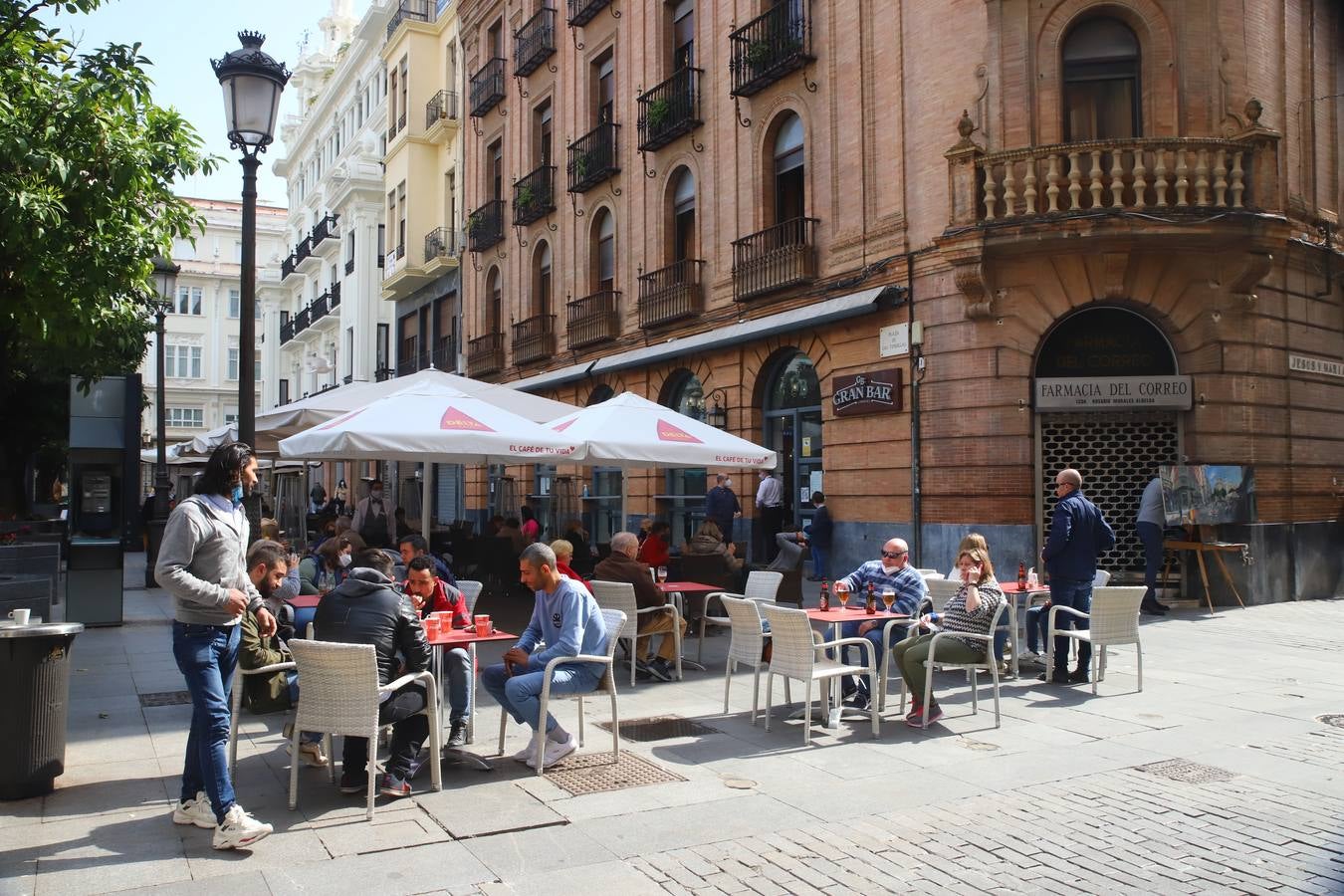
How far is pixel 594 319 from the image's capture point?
24.8 meters

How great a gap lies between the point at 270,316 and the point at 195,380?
520 inches

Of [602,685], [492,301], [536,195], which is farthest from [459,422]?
[492,301]

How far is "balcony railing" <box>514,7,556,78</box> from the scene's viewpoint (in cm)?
2764

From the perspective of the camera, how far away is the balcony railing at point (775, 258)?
17797 mm

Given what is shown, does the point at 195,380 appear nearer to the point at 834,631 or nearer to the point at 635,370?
the point at 635,370

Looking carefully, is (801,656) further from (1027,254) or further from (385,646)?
(1027,254)

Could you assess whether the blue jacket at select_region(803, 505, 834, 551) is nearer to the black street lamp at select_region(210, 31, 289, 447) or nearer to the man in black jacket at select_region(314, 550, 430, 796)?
the black street lamp at select_region(210, 31, 289, 447)

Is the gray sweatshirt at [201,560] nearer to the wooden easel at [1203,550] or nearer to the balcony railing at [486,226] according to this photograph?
the wooden easel at [1203,550]

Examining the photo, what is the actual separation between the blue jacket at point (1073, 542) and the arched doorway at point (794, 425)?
28.1ft

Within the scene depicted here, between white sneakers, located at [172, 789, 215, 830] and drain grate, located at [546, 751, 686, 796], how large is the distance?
1.87 meters

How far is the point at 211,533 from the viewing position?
524cm

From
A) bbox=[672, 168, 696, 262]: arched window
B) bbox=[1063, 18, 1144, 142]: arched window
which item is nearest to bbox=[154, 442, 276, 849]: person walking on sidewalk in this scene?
bbox=[1063, 18, 1144, 142]: arched window

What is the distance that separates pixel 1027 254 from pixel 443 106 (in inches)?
1037

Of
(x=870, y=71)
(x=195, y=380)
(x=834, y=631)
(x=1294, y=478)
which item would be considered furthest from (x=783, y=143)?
(x=195, y=380)
